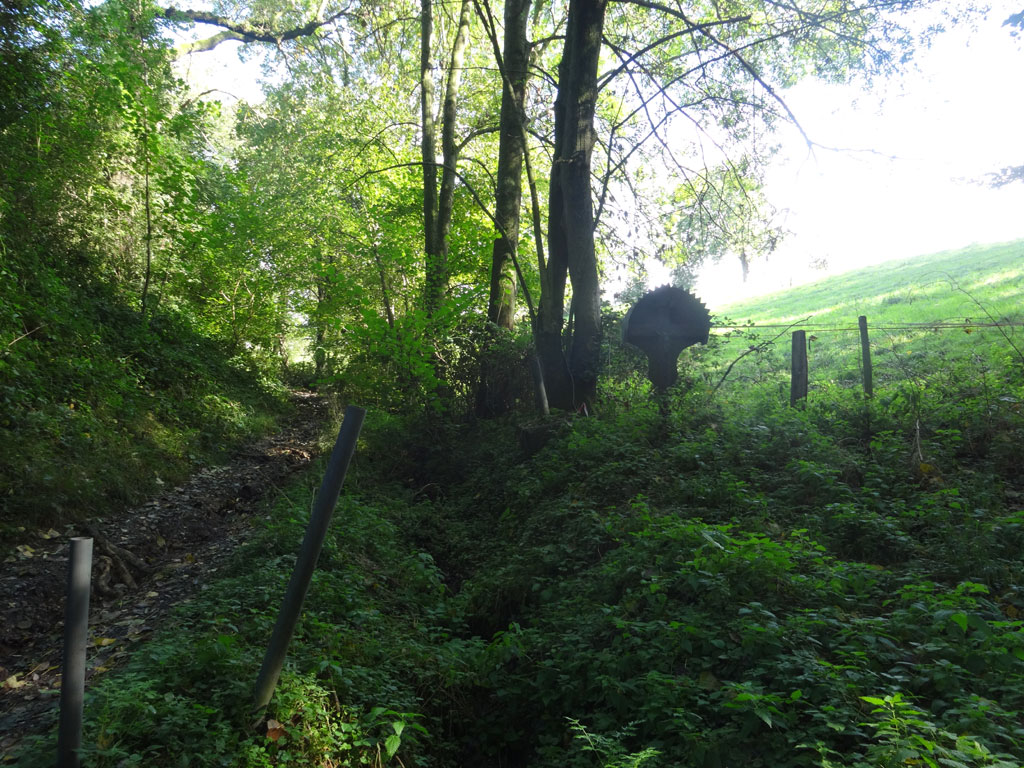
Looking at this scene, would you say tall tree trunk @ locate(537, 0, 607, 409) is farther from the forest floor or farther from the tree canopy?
the forest floor

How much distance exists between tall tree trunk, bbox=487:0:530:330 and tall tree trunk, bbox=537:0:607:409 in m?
2.08

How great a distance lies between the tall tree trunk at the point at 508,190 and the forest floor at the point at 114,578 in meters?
6.00

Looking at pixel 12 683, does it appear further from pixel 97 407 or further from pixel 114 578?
pixel 97 407

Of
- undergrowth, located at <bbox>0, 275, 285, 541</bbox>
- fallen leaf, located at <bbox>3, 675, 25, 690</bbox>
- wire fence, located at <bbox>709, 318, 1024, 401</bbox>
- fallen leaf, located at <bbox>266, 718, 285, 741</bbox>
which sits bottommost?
fallen leaf, located at <bbox>3, 675, 25, 690</bbox>

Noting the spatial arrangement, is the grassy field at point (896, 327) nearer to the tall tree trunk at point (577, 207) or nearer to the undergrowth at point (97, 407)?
the tall tree trunk at point (577, 207)

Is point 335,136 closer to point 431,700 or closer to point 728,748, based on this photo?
point 431,700

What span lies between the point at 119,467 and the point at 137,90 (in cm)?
809

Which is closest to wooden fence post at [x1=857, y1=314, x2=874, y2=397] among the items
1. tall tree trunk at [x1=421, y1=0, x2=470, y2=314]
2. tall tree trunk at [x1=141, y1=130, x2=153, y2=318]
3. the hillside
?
the hillside

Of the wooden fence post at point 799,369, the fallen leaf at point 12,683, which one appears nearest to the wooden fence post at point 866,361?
the wooden fence post at point 799,369

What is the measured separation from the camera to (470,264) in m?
14.0

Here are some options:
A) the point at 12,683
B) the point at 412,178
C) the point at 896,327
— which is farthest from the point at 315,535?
the point at 412,178

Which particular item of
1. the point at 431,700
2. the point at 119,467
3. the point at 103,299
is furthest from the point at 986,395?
the point at 103,299

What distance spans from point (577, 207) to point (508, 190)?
3.71m

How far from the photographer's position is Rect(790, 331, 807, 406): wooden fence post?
8.91 meters
